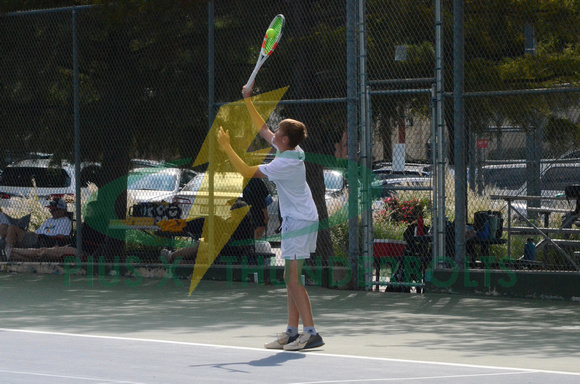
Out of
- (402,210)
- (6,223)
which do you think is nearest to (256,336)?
(6,223)

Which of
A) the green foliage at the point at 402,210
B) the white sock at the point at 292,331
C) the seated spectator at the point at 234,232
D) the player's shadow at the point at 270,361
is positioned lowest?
the player's shadow at the point at 270,361

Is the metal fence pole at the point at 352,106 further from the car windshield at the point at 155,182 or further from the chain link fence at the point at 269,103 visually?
the car windshield at the point at 155,182

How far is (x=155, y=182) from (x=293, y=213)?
27.2ft

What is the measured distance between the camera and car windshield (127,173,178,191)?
15.1 meters

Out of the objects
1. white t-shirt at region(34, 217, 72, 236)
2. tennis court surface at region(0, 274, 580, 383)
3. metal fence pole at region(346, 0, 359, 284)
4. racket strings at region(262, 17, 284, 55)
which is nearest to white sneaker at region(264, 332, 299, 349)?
tennis court surface at region(0, 274, 580, 383)

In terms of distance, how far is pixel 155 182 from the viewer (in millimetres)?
15812

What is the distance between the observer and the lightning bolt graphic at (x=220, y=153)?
42.0ft

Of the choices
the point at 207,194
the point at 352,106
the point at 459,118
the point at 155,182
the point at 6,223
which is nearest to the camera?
the point at 459,118

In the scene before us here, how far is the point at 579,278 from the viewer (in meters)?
10.9

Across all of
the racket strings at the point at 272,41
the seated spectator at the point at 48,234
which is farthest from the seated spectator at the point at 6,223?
the racket strings at the point at 272,41

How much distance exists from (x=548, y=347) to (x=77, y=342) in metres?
3.78

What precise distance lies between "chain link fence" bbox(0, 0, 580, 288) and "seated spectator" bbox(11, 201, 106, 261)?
0.10 metres

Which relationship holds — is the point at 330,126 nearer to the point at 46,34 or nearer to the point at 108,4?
the point at 108,4

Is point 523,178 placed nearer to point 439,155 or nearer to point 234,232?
point 439,155
